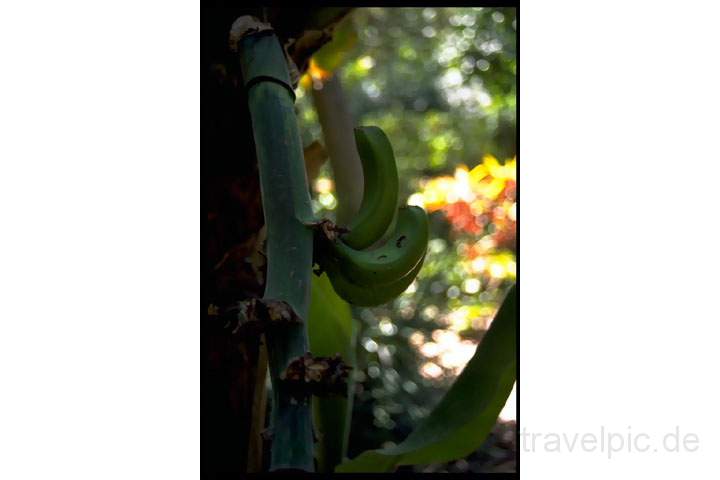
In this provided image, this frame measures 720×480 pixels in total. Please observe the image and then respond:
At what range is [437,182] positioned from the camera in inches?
53.3

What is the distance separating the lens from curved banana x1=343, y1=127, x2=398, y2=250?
425 millimetres

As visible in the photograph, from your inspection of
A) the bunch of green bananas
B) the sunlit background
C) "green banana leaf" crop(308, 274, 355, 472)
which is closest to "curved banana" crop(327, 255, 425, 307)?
the bunch of green bananas

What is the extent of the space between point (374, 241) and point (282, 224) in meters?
0.06

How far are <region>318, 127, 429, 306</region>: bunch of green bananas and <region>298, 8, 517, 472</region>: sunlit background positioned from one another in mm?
406

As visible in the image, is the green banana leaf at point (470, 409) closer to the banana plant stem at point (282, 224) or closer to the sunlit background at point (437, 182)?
the banana plant stem at point (282, 224)

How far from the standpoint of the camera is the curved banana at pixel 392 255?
41 cm

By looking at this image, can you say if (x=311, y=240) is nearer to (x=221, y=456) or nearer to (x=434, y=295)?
(x=221, y=456)

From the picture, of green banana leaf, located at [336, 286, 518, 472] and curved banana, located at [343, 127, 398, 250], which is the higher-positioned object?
curved banana, located at [343, 127, 398, 250]

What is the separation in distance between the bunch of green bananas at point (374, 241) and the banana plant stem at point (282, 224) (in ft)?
0.08

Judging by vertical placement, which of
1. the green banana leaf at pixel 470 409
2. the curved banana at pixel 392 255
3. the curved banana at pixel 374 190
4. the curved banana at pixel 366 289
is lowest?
the green banana leaf at pixel 470 409

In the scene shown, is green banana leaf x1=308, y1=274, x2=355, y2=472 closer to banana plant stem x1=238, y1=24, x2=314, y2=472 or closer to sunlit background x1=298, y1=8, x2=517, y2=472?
banana plant stem x1=238, y1=24, x2=314, y2=472

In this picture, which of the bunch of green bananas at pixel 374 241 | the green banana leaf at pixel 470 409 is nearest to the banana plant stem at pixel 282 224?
the bunch of green bananas at pixel 374 241

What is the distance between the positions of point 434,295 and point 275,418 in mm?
1621

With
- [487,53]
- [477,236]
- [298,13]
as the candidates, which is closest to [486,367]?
[298,13]
